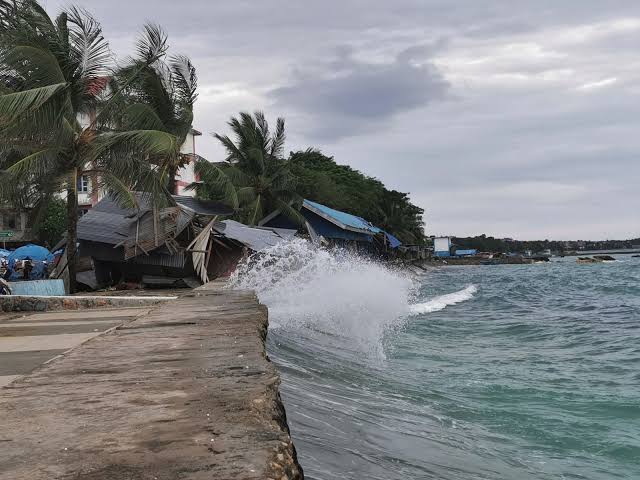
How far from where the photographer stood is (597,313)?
17719mm

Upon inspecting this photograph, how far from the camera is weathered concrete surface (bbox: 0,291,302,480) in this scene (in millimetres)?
1893

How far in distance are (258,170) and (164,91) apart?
10.1 meters

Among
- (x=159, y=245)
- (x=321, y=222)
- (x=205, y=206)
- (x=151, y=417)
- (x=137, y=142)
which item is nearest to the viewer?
(x=151, y=417)

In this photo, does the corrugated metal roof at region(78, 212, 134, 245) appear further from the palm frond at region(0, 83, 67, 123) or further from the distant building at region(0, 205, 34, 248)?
the distant building at region(0, 205, 34, 248)

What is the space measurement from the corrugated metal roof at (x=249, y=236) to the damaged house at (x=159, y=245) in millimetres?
55

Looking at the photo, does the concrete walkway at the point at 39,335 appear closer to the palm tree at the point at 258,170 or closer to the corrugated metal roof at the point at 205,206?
the corrugated metal roof at the point at 205,206

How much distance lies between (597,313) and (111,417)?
17442 millimetres

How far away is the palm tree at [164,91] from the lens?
18859 millimetres

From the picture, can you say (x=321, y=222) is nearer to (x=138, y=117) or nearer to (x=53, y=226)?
(x=138, y=117)

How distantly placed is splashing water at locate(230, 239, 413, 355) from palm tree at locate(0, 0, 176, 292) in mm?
3645

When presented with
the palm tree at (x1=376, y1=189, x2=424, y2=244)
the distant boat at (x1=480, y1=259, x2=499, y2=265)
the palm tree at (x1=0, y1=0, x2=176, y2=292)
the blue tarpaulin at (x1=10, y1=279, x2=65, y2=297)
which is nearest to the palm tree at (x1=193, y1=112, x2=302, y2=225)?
the palm tree at (x1=0, y1=0, x2=176, y2=292)

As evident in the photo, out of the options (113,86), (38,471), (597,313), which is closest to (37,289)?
(113,86)

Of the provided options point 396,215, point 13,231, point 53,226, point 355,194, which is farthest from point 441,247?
point 13,231

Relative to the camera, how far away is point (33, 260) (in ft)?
77.7
